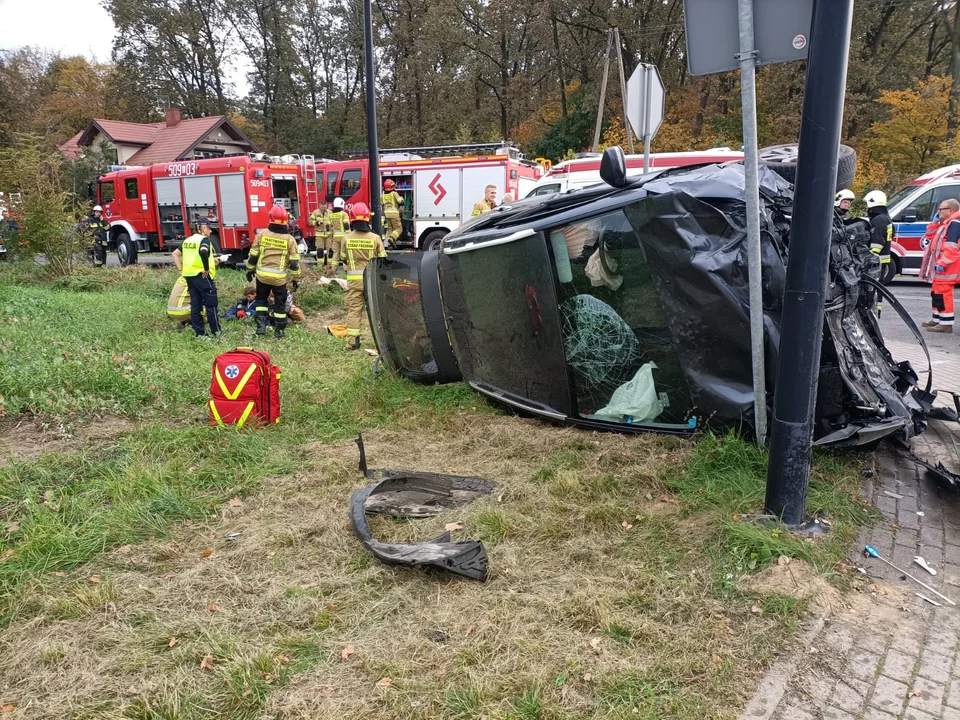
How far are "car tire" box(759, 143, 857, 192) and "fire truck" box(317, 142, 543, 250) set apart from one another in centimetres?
1144

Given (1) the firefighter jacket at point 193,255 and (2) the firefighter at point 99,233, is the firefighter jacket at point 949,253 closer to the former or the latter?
(1) the firefighter jacket at point 193,255

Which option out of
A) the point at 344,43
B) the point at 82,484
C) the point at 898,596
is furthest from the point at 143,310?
the point at 344,43

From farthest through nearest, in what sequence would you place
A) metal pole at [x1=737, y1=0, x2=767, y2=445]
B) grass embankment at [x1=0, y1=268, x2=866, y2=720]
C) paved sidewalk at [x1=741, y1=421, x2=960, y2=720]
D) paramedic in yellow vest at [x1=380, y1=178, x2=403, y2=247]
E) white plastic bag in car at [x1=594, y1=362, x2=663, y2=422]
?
paramedic in yellow vest at [x1=380, y1=178, x2=403, y2=247], white plastic bag in car at [x1=594, y1=362, x2=663, y2=422], metal pole at [x1=737, y1=0, x2=767, y2=445], grass embankment at [x1=0, y1=268, x2=866, y2=720], paved sidewalk at [x1=741, y1=421, x2=960, y2=720]

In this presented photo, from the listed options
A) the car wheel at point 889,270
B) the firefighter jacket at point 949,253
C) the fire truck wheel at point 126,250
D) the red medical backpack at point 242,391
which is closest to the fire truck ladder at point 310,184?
the fire truck wheel at point 126,250

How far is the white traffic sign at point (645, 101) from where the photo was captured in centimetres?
632

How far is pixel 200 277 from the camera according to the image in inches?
332

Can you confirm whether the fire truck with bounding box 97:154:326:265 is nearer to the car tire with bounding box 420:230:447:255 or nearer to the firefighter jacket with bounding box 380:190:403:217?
the car tire with bounding box 420:230:447:255

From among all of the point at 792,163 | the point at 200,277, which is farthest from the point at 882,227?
the point at 200,277

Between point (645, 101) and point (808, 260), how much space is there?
410cm

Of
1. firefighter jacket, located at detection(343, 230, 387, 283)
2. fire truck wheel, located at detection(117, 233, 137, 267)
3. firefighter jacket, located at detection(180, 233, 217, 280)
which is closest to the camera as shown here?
firefighter jacket, located at detection(180, 233, 217, 280)

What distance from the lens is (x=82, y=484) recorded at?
4031mm

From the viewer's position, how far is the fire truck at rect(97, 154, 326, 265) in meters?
16.8

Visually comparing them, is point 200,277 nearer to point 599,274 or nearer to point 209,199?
point 599,274

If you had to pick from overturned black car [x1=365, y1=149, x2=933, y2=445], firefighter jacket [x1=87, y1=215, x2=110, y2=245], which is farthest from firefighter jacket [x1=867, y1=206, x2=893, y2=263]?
firefighter jacket [x1=87, y1=215, x2=110, y2=245]
